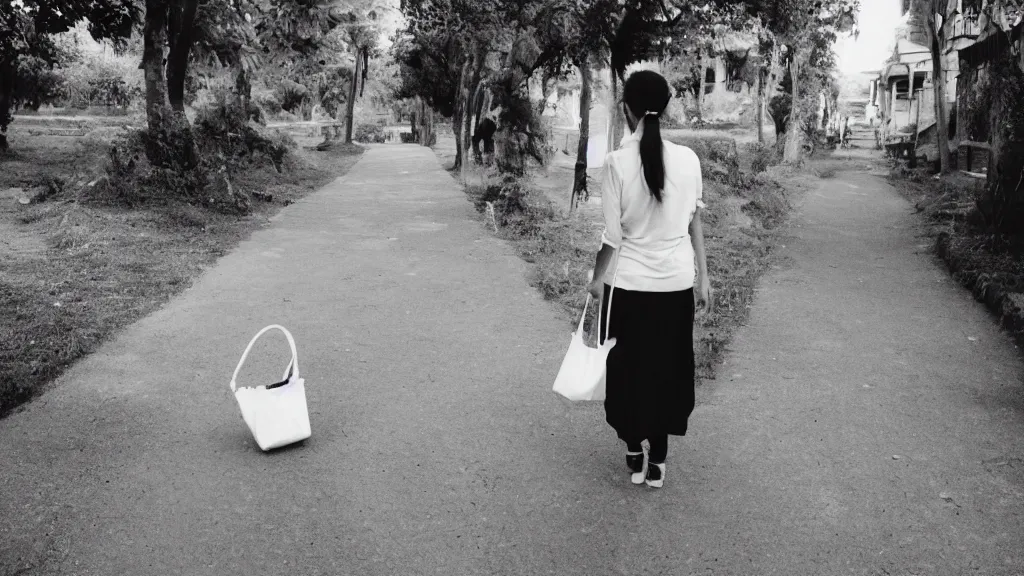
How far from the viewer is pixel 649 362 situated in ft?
12.8

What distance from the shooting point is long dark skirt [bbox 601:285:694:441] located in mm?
3834

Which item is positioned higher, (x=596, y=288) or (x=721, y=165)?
(x=721, y=165)

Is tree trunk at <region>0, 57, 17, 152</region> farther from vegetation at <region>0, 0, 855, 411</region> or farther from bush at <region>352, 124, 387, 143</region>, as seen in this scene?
bush at <region>352, 124, 387, 143</region>

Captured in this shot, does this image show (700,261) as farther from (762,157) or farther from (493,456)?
(762,157)

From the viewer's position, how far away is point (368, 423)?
4.93 meters

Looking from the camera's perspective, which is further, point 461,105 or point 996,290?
point 461,105

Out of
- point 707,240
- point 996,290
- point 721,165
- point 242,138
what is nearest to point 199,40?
point 242,138

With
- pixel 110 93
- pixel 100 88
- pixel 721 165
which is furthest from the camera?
pixel 110 93

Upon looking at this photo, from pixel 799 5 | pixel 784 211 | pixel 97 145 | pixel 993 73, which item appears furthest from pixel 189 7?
pixel 993 73

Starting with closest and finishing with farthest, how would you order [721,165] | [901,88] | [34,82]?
[721,165] → [34,82] → [901,88]

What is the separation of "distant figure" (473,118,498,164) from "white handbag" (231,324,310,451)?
19.8m

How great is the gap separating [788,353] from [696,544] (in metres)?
3.29

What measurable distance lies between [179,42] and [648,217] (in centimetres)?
1394

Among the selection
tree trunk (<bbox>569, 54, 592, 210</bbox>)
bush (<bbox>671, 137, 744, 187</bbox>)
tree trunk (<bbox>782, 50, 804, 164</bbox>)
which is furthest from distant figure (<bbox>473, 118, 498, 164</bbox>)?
tree trunk (<bbox>782, 50, 804, 164</bbox>)
